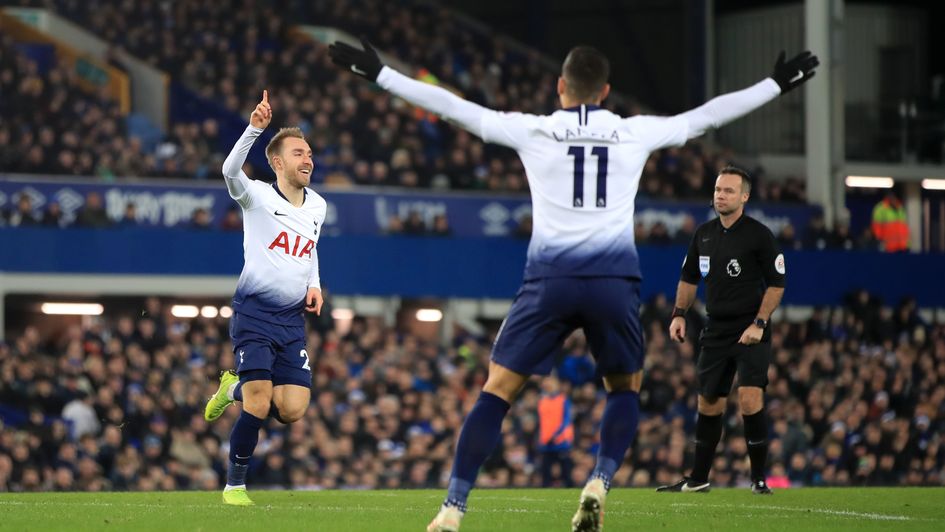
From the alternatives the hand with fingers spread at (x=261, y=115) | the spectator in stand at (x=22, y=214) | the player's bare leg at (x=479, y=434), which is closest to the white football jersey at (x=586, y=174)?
the player's bare leg at (x=479, y=434)

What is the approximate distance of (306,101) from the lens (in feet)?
93.5

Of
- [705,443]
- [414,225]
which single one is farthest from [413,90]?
[414,225]

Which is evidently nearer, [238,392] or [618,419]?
[618,419]

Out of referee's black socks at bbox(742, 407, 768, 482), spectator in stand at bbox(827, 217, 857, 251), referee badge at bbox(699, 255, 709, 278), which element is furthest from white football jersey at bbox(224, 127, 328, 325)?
spectator in stand at bbox(827, 217, 857, 251)

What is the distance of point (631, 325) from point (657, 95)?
1271 inches

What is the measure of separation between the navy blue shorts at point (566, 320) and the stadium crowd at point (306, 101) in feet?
60.8

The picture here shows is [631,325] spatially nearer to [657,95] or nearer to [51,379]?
[51,379]

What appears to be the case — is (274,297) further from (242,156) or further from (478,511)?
(478,511)

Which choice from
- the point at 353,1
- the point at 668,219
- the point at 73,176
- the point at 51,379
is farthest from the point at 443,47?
the point at 51,379

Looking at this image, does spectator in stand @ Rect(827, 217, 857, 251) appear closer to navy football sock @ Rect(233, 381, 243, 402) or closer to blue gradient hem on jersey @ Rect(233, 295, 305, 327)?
navy football sock @ Rect(233, 381, 243, 402)

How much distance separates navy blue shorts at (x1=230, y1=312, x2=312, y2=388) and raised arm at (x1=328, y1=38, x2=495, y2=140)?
2.93 metres

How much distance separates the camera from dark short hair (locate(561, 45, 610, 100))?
7.85 metres

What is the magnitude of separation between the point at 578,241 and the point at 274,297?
2.99 m

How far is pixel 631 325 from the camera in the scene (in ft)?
26.2
